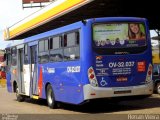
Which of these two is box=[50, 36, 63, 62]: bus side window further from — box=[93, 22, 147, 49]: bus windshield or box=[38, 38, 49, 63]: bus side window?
box=[93, 22, 147, 49]: bus windshield

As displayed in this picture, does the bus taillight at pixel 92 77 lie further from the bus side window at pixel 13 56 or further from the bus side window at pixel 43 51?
the bus side window at pixel 13 56

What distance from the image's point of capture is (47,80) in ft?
56.5

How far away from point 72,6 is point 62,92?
32.4 feet

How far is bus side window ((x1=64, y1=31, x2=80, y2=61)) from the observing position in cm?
1447

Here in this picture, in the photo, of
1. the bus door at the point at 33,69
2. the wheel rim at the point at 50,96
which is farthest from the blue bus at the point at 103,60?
the bus door at the point at 33,69

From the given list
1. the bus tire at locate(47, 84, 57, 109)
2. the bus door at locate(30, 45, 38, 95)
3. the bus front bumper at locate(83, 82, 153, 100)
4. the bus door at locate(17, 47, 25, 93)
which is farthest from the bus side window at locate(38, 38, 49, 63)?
the bus front bumper at locate(83, 82, 153, 100)

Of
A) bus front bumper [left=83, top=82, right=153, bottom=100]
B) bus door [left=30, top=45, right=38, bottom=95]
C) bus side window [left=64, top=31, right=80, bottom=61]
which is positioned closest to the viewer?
bus front bumper [left=83, top=82, right=153, bottom=100]

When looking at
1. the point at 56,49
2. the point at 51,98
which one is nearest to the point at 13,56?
the point at 51,98

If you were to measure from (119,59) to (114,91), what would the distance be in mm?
1032

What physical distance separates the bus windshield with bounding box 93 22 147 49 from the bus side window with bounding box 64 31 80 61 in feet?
2.28

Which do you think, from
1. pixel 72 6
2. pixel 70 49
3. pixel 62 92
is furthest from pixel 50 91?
pixel 72 6

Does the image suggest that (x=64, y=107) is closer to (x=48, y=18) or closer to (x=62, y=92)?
(x=62, y=92)

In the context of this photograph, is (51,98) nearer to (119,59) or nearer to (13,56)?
(119,59)

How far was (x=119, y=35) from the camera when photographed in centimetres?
1431
